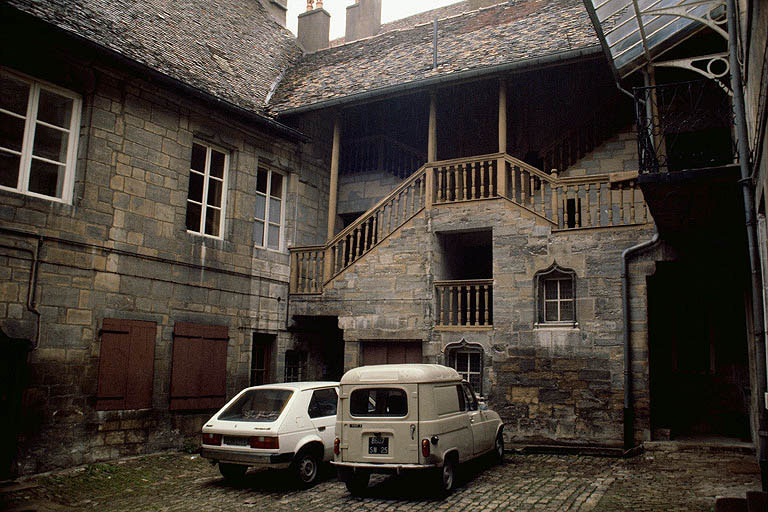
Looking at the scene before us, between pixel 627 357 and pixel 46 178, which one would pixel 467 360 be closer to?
pixel 627 357

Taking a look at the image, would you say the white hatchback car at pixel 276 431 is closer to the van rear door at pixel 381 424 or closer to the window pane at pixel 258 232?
the van rear door at pixel 381 424

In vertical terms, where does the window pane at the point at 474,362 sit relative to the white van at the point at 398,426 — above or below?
above

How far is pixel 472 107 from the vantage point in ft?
52.5

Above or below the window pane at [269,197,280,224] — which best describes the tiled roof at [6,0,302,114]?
above

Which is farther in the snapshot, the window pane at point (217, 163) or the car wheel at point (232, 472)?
the window pane at point (217, 163)

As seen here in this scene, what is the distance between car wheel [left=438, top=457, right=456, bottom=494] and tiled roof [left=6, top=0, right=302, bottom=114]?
27.4 ft

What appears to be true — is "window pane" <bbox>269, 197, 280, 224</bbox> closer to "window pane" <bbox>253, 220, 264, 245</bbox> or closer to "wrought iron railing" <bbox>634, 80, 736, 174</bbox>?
"window pane" <bbox>253, 220, 264, 245</bbox>

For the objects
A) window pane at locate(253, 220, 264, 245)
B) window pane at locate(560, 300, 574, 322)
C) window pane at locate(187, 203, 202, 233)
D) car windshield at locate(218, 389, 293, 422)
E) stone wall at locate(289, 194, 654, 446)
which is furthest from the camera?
window pane at locate(253, 220, 264, 245)

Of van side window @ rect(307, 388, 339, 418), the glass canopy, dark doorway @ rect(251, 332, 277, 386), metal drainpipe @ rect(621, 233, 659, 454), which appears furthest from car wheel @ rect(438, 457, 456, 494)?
the glass canopy

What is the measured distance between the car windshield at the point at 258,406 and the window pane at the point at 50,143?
495 centimetres

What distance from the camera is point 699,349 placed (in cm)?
1289

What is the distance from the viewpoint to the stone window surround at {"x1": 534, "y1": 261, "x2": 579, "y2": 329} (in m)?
11.6

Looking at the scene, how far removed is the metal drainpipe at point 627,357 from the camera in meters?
10.7

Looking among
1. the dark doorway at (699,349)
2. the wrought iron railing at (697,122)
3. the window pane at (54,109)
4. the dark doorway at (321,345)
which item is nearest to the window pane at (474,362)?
Result: the dark doorway at (699,349)
